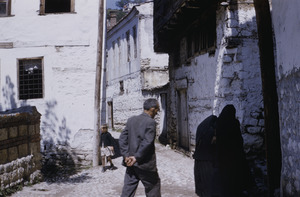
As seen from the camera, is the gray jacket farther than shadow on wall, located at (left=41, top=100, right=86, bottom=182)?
No

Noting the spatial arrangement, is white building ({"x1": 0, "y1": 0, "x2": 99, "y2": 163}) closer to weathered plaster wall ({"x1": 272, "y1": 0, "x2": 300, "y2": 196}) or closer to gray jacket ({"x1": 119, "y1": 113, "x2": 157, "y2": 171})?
gray jacket ({"x1": 119, "y1": 113, "x2": 157, "y2": 171})

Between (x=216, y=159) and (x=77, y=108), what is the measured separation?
6503 mm

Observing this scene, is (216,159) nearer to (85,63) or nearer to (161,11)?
(85,63)

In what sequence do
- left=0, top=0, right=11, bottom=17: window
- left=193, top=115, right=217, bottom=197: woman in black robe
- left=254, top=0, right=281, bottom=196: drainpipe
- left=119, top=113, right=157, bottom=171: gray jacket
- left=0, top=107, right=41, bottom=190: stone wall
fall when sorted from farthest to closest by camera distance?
left=0, top=0, right=11, bottom=17: window, left=0, top=107, right=41, bottom=190: stone wall, left=254, top=0, right=281, bottom=196: drainpipe, left=193, top=115, right=217, bottom=197: woman in black robe, left=119, top=113, right=157, bottom=171: gray jacket

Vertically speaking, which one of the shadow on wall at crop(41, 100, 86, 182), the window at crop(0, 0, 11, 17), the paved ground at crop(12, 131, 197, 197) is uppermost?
the window at crop(0, 0, 11, 17)

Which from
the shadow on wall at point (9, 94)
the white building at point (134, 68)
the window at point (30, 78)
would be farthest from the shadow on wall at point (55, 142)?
the white building at point (134, 68)

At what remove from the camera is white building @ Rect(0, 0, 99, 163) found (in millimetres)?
10406

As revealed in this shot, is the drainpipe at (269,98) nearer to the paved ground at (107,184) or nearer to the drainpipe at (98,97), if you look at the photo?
the paved ground at (107,184)

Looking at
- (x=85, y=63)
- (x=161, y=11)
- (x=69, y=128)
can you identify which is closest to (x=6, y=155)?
(x=69, y=128)

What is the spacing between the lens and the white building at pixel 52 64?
10.4 m

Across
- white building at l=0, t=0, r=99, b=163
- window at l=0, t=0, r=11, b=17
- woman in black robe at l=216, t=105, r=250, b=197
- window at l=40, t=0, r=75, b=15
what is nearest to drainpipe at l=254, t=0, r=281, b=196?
woman in black robe at l=216, t=105, r=250, b=197

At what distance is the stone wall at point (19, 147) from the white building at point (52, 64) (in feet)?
6.35

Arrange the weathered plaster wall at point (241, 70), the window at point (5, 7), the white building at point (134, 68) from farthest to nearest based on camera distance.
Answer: the white building at point (134, 68), the window at point (5, 7), the weathered plaster wall at point (241, 70)

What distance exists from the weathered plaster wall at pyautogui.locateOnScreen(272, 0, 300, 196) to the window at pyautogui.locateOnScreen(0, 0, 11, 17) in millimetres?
8378
